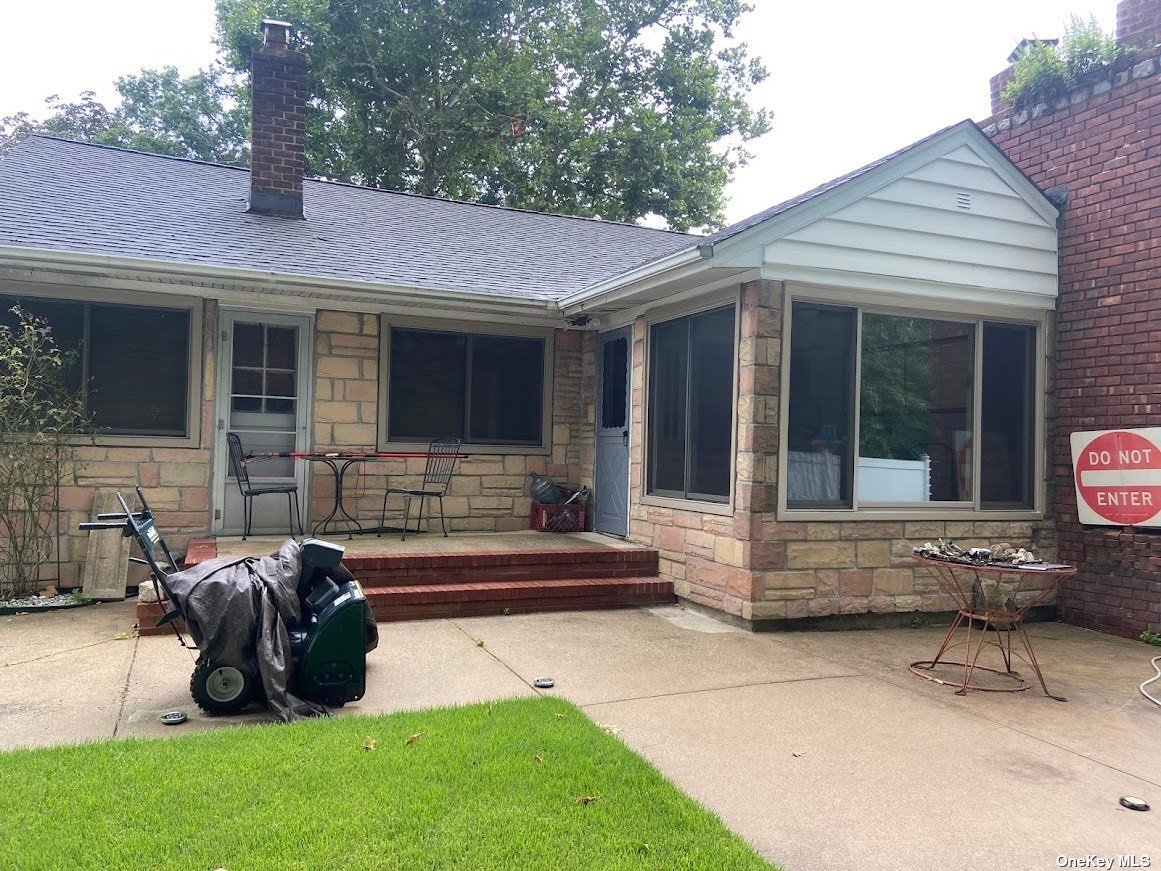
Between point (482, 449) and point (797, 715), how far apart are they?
4702mm

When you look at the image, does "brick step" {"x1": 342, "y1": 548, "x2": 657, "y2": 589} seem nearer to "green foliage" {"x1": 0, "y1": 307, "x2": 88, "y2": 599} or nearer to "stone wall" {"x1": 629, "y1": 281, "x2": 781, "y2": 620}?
"stone wall" {"x1": 629, "y1": 281, "x2": 781, "y2": 620}

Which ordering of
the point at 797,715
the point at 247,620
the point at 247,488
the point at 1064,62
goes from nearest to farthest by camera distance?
1. the point at 247,620
2. the point at 797,715
3. the point at 1064,62
4. the point at 247,488

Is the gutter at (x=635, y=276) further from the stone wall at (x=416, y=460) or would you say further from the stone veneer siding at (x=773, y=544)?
the stone wall at (x=416, y=460)

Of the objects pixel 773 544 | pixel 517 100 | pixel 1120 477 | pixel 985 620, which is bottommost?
pixel 985 620

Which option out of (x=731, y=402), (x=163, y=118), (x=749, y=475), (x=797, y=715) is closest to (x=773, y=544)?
(x=749, y=475)

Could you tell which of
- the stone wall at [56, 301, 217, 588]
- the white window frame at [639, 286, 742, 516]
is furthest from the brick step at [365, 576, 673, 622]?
the stone wall at [56, 301, 217, 588]

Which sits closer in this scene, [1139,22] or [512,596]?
[1139,22]

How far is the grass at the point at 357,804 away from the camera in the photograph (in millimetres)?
2455

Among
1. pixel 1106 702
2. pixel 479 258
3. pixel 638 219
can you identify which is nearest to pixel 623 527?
pixel 479 258

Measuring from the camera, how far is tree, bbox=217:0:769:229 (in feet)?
62.8

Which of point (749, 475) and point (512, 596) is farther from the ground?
point (749, 475)

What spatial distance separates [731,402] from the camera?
6.09 m

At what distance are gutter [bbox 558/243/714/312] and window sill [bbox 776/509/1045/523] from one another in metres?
1.91

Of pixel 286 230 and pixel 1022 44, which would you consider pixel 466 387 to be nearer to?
pixel 286 230
